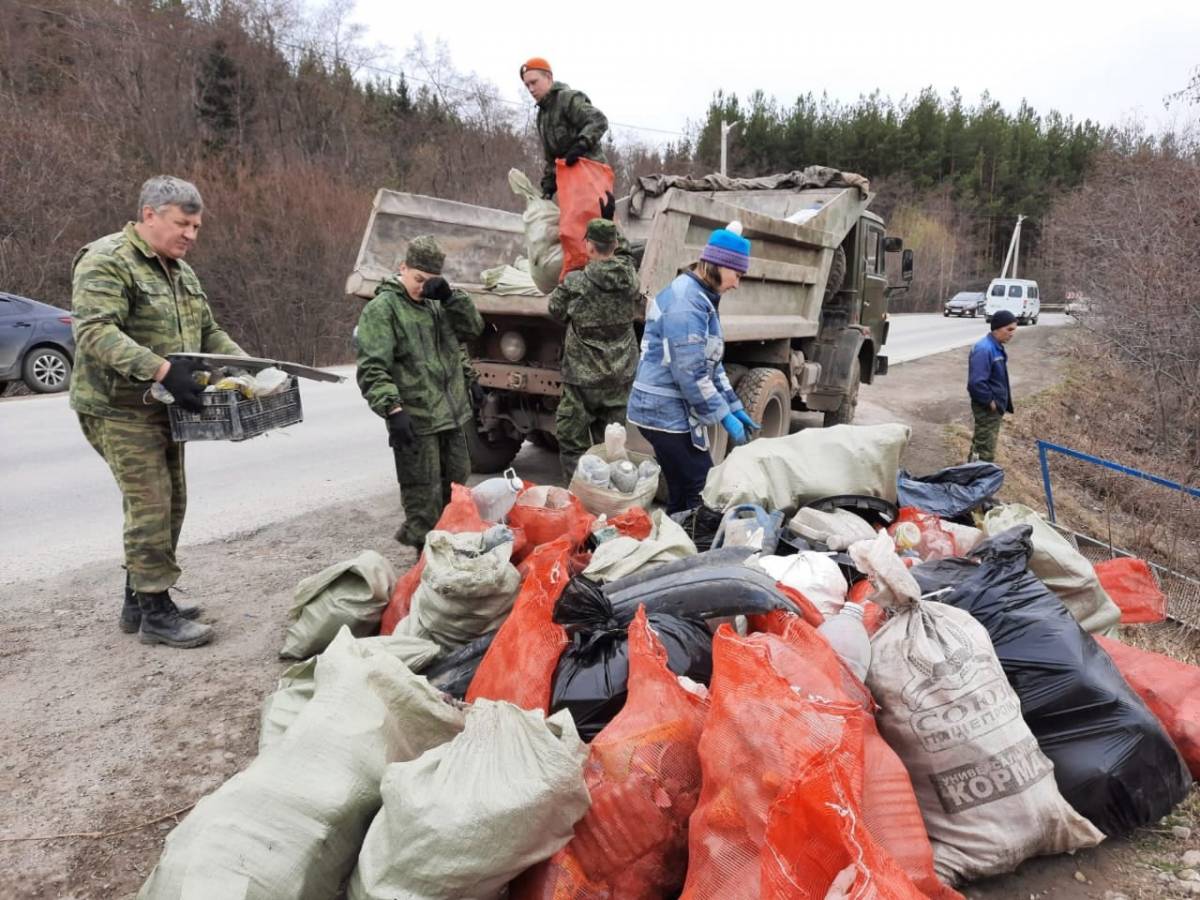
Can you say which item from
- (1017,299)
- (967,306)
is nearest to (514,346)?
(1017,299)

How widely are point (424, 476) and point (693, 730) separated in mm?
2336

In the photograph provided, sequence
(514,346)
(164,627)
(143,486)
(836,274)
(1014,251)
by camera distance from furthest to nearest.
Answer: (1014,251)
(836,274)
(514,346)
(164,627)
(143,486)

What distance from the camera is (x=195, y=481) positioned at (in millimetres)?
5715

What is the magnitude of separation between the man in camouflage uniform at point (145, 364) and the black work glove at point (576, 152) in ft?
7.89

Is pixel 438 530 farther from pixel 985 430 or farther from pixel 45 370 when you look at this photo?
pixel 45 370

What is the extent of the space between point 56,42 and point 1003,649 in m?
24.4

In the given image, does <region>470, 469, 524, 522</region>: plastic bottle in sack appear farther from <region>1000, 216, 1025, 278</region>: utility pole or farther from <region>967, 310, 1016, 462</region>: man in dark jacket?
<region>1000, 216, 1025, 278</region>: utility pole

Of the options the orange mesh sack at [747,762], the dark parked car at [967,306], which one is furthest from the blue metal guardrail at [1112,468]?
the dark parked car at [967,306]

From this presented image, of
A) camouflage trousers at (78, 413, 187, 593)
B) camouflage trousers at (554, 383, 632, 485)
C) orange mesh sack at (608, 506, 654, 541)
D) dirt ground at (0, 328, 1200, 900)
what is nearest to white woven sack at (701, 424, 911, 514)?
orange mesh sack at (608, 506, 654, 541)

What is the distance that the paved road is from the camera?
452cm

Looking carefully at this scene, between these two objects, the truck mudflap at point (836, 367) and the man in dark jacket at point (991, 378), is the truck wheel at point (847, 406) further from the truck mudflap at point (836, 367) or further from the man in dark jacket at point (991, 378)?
the man in dark jacket at point (991, 378)

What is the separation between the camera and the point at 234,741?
8.42ft

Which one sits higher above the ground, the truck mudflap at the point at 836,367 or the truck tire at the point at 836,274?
the truck tire at the point at 836,274

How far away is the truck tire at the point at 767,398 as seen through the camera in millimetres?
5445
